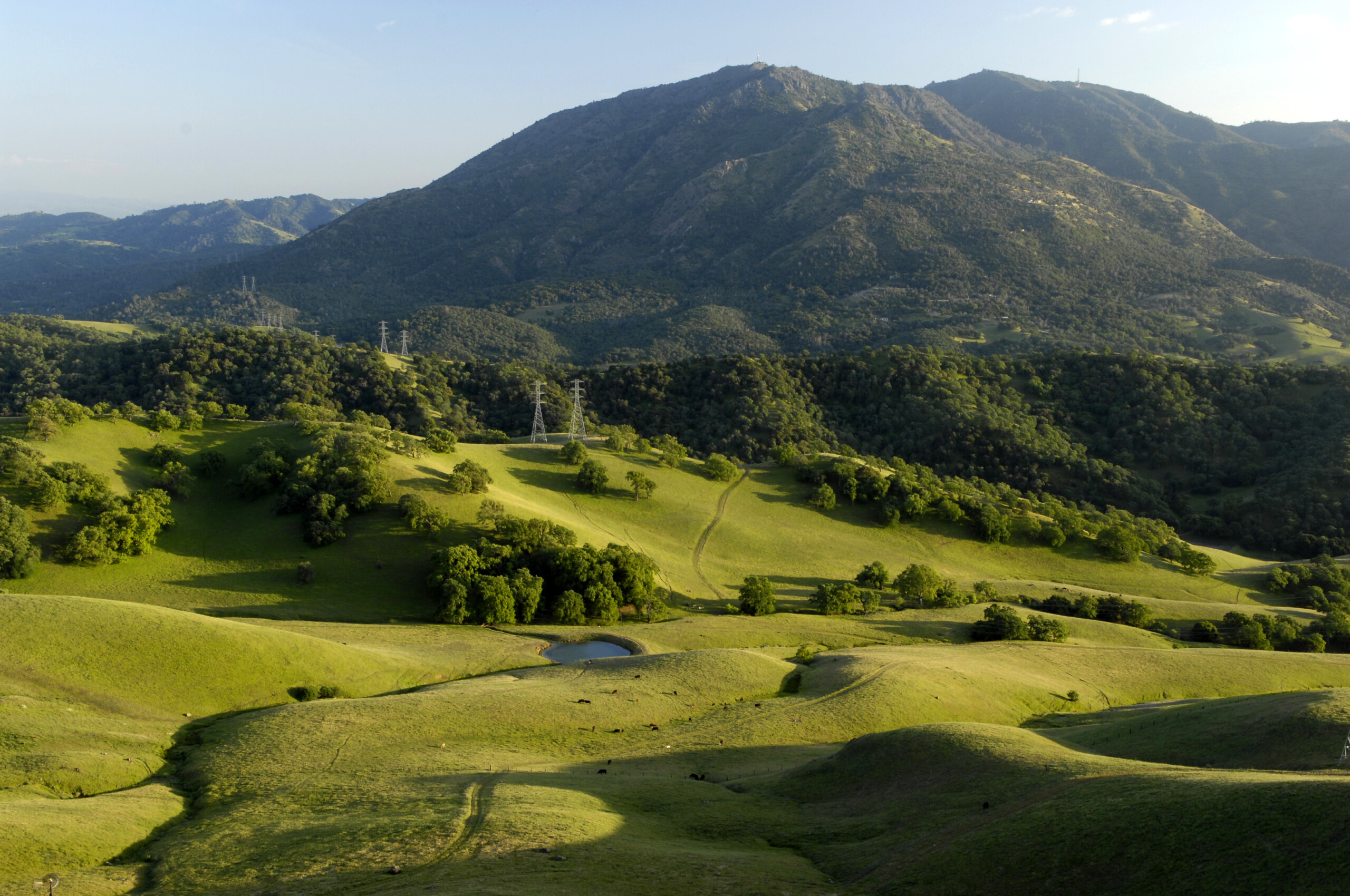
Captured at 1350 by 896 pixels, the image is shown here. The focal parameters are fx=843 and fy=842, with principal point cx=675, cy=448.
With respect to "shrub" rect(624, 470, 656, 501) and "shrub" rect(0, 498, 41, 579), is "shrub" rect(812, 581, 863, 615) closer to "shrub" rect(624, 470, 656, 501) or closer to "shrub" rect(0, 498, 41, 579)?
"shrub" rect(624, 470, 656, 501)

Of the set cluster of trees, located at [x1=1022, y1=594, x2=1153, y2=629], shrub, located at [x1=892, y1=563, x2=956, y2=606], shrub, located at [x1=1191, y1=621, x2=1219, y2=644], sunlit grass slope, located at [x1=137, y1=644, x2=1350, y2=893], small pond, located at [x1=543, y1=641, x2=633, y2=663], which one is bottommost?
shrub, located at [x1=1191, y1=621, x2=1219, y2=644]

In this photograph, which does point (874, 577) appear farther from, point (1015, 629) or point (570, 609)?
point (570, 609)

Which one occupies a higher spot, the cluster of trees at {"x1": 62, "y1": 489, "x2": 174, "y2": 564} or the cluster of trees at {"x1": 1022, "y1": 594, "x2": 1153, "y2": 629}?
the cluster of trees at {"x1": 62, "y1": 489, "x2": 174, "y2": 564}

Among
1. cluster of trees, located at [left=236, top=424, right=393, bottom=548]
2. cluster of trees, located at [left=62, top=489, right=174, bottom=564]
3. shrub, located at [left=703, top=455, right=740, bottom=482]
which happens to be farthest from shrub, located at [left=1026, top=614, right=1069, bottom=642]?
cluster of trees, located at [left=62, top=489, right=174, bottom=564]

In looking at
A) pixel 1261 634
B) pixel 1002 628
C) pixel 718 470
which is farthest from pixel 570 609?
pixel 1261 634

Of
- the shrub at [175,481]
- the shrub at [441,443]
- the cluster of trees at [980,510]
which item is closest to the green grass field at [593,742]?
the shrub at [175,481]

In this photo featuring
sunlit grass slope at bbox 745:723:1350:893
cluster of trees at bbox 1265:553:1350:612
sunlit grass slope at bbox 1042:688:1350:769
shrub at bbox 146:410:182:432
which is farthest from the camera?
shrub at bbox 146:410:182:432

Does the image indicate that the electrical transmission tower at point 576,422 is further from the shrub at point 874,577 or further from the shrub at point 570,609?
the shrub at point 874,577
